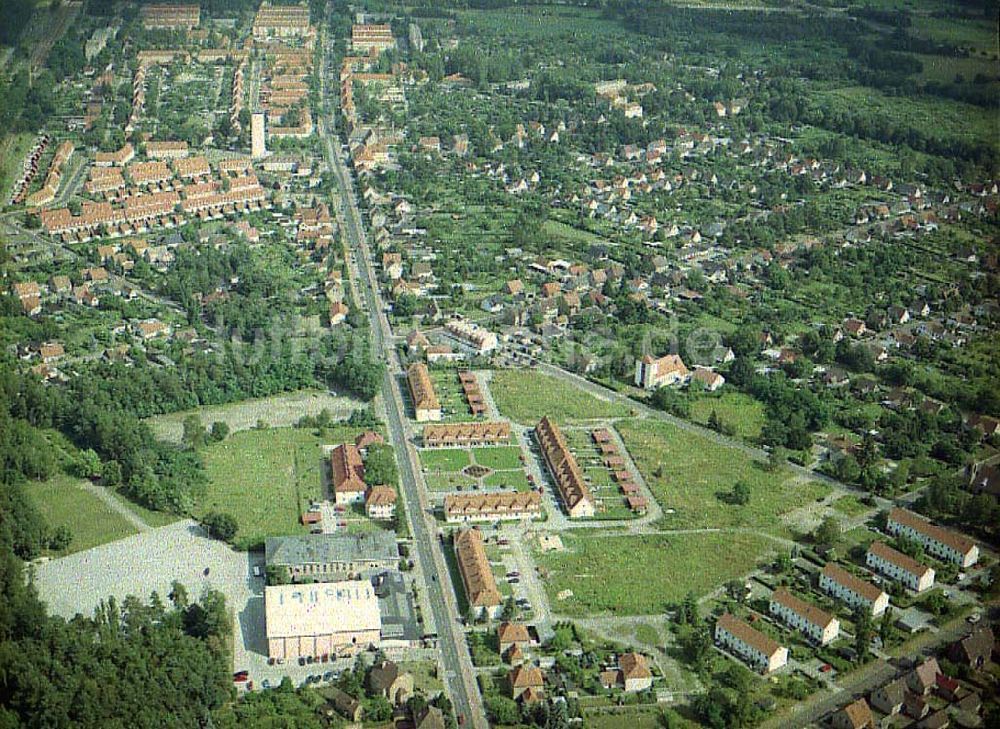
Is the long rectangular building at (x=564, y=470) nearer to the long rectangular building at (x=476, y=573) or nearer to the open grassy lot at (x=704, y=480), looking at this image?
the open grassy lot at (x=704, y=480)

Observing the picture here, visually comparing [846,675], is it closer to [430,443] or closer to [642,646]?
[642,646]

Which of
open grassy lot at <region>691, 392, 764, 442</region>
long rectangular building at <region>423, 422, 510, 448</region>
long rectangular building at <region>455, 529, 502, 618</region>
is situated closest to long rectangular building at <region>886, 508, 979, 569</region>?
open grassy lot at <region>691, 392, 764, 442</region>

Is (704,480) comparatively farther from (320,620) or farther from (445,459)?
(320,620)

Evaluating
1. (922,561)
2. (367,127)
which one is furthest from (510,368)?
(367,127)

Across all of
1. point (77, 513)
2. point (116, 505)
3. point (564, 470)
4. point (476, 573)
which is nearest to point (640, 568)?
point (476, 573)

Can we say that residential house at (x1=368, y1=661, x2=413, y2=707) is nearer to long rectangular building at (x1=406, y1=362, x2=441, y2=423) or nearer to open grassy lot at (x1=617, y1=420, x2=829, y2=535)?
open grassy lot at (x1=617, y1=420, x2=829, y2=535)

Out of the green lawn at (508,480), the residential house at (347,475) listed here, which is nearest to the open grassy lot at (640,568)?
the green lawn at (508,480)
